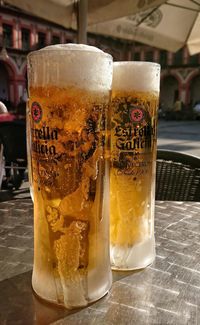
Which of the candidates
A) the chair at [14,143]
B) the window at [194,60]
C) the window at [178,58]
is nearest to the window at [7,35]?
the window at [178,58]

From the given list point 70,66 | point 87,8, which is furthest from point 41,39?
point 70,66

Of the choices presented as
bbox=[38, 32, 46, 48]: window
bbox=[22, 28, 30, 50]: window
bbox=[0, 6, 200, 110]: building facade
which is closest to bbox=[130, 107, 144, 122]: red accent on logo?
bbox=[0, 6, 200, 110]: building facade

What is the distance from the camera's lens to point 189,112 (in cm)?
1884

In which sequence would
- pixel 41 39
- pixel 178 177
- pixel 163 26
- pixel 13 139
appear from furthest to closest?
1. pixel 41 39
2. pixel 13 139
3. pixel 163 26
4. pixel 178 177

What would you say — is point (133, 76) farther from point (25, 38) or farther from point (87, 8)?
point (25, 38)

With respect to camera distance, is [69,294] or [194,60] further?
[194,60]

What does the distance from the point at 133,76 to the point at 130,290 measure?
0.40 meters

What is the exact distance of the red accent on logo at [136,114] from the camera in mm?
653

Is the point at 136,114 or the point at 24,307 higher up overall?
the point at 136,114

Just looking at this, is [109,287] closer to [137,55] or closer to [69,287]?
[69,287]

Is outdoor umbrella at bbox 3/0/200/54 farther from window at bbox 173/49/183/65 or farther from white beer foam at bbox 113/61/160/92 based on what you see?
window at bbox 173/49/183/65

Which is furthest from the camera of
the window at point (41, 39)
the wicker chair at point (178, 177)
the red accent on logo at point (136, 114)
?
the window at point (41, 39)

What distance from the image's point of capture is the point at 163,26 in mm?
3020

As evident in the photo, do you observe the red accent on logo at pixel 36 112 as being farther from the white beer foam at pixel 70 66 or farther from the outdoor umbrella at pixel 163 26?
the outdoor umbrella at pixel 163 26
